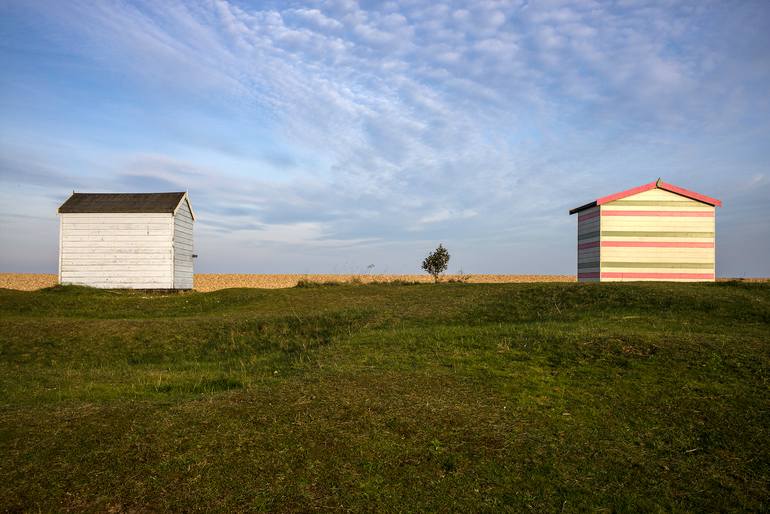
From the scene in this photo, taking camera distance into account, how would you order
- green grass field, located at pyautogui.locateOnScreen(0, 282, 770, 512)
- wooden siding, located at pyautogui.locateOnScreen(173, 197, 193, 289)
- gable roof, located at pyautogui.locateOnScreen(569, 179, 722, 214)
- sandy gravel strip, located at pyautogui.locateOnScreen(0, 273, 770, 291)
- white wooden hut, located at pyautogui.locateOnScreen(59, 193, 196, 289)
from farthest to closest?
sandy gravel strip, located at pyautogui.locateOnScreen(0, 273, 770, 291) < wooden siding, located at pyautogui.locateOnScreen(173, 197, 193, 289) < white wooden hut, located at pyautogui.locateOnScreen(59, 193, 196, 289) < gable roof, located at pyautogui.locateOnScreen(569, 179, 722, 214) < green grass field, located at pyautogui.locateOnScreen(0, 282, 770, 512)

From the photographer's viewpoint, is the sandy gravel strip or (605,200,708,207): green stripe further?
the sandy gravel strip

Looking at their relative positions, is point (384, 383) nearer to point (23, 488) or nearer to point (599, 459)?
point (599, 459)

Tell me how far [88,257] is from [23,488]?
32.8m

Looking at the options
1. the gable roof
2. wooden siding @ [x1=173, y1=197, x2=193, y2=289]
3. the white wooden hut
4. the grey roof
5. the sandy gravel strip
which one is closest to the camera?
the gable roof

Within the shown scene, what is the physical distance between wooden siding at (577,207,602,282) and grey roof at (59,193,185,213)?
2689cm

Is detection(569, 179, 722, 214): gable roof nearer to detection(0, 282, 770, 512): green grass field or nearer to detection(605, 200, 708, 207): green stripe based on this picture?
detection(605, 200, 708, 207): green stripe

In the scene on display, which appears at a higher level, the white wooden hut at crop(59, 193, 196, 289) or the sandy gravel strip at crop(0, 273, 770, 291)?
the white wooden hut at crop(59, 193, 196, 289)

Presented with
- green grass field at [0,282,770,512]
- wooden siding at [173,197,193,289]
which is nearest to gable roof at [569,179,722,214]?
green grass field at [0,282,770,512]

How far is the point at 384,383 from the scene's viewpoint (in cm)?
1027

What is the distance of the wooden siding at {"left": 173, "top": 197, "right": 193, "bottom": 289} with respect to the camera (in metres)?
36.2

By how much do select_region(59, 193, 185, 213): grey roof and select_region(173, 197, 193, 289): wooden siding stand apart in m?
0.90

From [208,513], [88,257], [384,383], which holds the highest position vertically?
[88,257]

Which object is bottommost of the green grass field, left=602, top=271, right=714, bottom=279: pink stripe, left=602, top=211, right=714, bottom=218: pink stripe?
the green grass field

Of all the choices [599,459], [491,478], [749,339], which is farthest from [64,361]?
→ [749,339]
